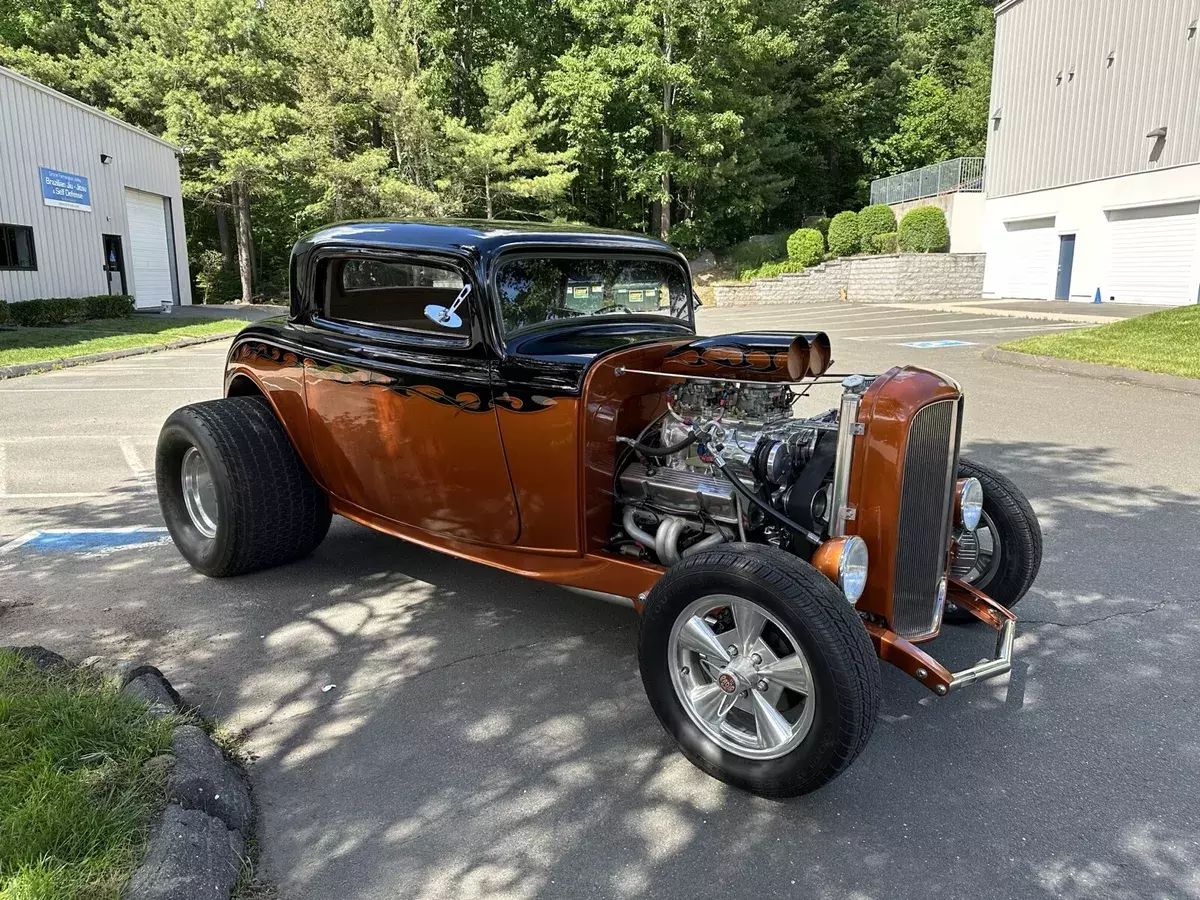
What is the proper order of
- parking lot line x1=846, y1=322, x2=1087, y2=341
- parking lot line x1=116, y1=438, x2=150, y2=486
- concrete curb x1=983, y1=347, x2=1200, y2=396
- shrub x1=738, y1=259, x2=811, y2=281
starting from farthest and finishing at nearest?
shrub x1=738, y1=259, x2=811, y2=281, parking lot line x1=846, y1=322, x2=1087, y2=341, concrete curb x1=983, y1=347, x2=1200, y2=396, parking lot line x1=116, y1=438, x2=150, y2=486

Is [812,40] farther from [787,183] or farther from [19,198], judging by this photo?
[19,198]

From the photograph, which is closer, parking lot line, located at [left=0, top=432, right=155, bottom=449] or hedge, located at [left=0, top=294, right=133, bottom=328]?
parking lot line, located at [left=0, top=432, right=155, bottom=449]

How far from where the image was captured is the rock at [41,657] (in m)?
3.31

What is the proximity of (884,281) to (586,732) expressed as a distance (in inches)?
1069

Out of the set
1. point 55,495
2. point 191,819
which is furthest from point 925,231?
point 191,819

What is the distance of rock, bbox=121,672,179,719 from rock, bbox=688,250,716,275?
3406cm

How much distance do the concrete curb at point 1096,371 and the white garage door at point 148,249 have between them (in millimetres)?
21226

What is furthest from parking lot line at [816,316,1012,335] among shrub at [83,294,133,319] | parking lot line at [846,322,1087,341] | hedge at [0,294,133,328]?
shrub at [83,294,133,319]

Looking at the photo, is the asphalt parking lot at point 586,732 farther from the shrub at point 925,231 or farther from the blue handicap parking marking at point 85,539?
the shrub at point 925,231

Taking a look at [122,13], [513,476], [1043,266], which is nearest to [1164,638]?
[513,476]

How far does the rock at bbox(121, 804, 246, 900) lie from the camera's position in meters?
2.15

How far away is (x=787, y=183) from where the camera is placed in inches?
1416

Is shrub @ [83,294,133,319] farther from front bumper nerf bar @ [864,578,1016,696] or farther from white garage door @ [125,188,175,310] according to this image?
front bumper nerf bar @ [864,578,1016,696]

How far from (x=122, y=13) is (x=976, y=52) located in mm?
35145
